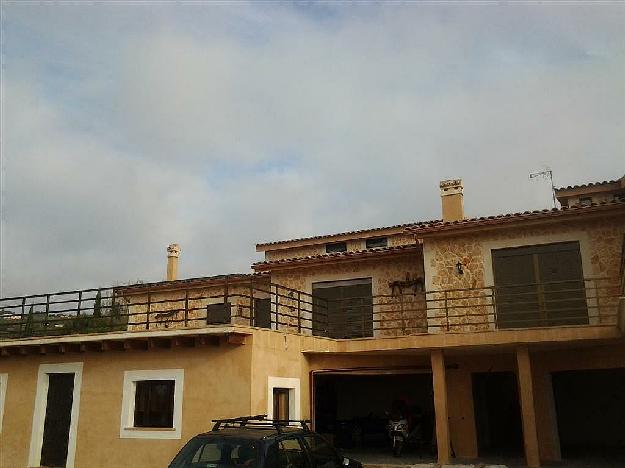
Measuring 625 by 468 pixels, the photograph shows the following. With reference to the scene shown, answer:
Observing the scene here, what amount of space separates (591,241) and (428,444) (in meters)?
7.06

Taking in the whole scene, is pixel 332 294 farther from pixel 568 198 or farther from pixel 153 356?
pixel 568 198

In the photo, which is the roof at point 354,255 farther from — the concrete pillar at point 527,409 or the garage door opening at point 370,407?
the concrete pillar at point 527,409

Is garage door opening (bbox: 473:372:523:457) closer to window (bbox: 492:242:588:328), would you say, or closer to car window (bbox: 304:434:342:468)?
window (bbox: 492:242:588:328)

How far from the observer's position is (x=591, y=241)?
14.1 m

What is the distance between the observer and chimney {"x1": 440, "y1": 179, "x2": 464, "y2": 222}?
16859mm

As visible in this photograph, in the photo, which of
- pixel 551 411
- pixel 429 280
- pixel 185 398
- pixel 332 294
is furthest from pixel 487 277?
pixel 185 398

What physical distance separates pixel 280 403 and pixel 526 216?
747 cm

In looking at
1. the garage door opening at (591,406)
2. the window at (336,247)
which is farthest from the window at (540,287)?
the window at (336,247)

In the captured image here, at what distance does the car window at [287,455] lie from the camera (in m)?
7.33

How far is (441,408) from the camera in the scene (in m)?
13.3

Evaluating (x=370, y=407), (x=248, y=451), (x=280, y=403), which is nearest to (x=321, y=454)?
(x=248, y=451)

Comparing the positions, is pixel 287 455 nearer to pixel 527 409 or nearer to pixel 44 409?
pixel 527 409

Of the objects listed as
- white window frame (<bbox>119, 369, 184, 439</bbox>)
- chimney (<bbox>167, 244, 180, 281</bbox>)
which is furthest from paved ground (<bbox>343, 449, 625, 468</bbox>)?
chimney (<bbox>167, 244, 180, 281</bbox>)

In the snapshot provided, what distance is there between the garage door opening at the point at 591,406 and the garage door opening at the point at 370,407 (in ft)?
14.9
